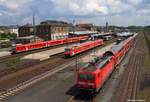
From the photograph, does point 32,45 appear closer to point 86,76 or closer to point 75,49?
point 75,49

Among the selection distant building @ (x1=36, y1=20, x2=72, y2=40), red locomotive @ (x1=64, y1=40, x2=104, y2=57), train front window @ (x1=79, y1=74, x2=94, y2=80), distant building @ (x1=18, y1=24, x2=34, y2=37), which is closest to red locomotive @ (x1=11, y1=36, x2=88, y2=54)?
distant building @ (x1=36, y1=20, x2=72, y2=40)

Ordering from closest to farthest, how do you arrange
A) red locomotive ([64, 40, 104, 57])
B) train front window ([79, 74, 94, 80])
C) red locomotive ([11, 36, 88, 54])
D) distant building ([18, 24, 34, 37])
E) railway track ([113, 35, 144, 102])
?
1. train front window ([79, 74, 94, 80])
2. railway track ([113, 35, 144, 102])
3. red locomotive ([64, 40, 104, 57])
4. red locomotive ([11, 36, 88, 54])
5. distant building ([18, 24, 34, 37])

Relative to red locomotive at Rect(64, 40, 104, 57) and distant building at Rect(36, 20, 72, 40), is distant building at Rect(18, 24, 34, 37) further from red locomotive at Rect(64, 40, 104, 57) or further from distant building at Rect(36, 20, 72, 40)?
red locomotive at Rect(64, 40, 104, 57)

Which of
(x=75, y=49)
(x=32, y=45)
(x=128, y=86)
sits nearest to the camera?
(x=128, y=86)

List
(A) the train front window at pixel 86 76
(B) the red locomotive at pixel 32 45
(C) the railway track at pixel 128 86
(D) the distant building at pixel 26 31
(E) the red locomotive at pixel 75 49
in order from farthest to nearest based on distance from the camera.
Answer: (D) the distant building at pixel 26 31
(B) the red locomotive at pixel 32 45
(E) the red locomotive at pixel 75 49
(C) the railway track at pixel 128 86
(A) the train front window at pixel 86 76

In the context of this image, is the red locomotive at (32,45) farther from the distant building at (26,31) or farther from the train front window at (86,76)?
the train front window at (86,76)

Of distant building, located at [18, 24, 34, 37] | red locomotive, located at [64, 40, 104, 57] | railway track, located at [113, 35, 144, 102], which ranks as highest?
distant building, located at [18, 24, 34, 37]

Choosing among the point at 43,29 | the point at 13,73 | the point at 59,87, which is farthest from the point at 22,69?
the point at 43,29

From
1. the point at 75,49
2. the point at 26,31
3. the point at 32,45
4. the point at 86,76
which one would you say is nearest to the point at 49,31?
the point at 26,31

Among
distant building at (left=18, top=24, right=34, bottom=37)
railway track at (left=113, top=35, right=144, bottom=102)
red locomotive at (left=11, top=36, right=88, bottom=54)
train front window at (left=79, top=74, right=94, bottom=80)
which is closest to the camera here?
train front window at (left=79, top=74, right=94, bottom=80)

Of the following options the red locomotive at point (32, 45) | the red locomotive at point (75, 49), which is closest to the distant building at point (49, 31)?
the red locomotive at point (32, 45)

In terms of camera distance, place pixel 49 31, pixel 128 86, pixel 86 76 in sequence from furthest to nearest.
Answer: pixel 49 31, pixel 128 86, pixel 86 76

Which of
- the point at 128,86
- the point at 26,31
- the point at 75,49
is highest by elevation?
the point at 26,31

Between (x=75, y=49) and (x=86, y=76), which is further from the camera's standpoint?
(x=75, y=49)
